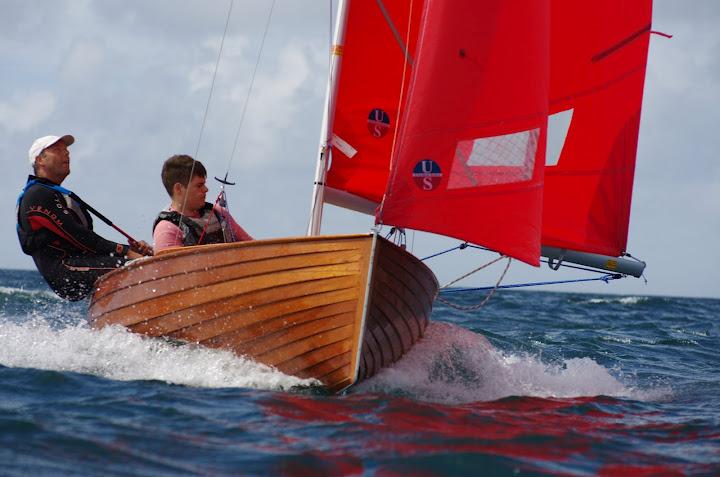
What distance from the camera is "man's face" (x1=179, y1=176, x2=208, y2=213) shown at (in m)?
6.35

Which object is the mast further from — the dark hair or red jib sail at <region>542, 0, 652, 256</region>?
red jib sail at <region>542, 0, 652, 256</region>

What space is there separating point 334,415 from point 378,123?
2.66 meters

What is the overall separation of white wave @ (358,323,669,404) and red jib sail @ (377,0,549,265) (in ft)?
3.12

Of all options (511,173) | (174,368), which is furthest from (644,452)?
(174,368)

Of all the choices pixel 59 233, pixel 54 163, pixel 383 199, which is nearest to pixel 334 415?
pixel 383 199

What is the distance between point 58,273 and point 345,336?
2174mm

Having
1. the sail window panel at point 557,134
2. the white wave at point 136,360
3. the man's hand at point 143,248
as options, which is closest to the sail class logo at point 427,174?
the white wave at point 136,360

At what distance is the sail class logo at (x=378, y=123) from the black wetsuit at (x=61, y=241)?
6.24 ft

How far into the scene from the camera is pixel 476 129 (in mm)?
6008

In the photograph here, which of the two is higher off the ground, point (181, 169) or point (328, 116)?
point (328, 116)

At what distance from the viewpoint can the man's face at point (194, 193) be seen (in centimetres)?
635

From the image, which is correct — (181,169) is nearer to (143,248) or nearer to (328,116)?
(143,248)

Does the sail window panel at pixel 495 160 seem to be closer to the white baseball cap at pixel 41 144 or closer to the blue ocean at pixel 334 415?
the blue ocean at pixel 334 415

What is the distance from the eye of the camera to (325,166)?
A: 668 cm
